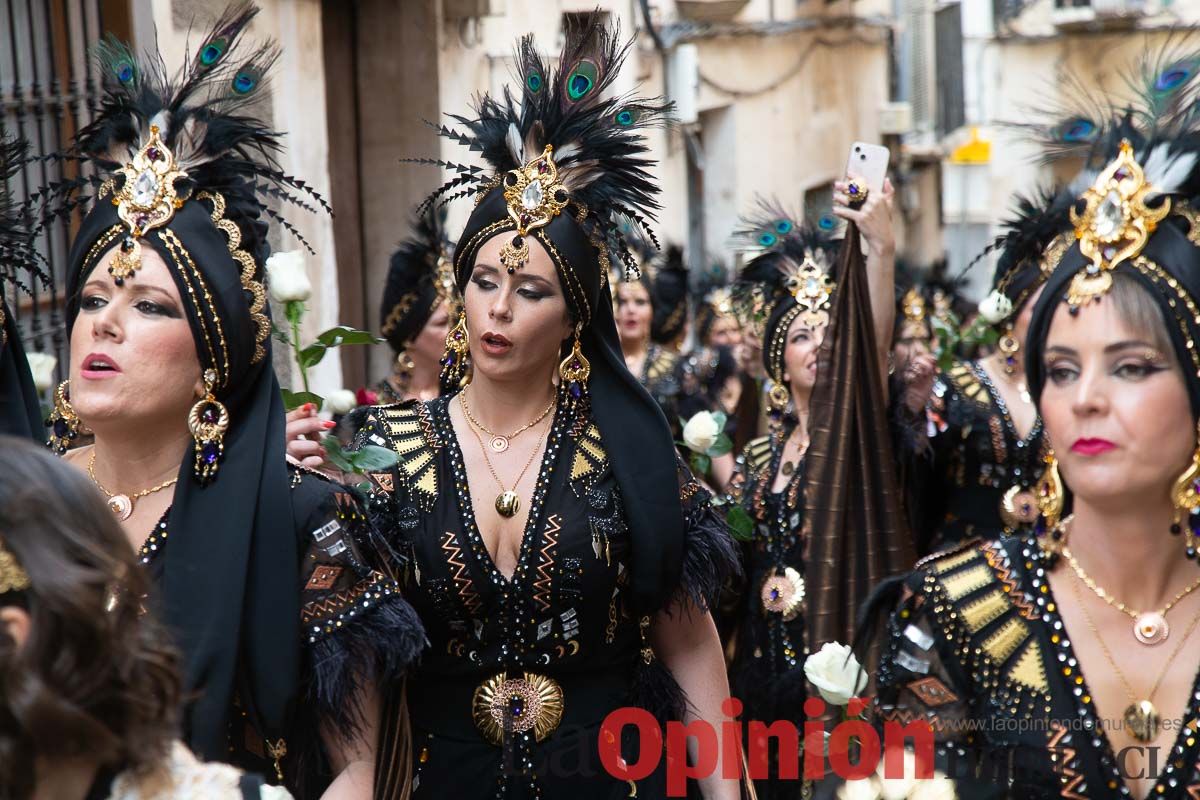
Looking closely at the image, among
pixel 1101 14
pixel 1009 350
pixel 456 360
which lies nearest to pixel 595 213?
pixel 456 360

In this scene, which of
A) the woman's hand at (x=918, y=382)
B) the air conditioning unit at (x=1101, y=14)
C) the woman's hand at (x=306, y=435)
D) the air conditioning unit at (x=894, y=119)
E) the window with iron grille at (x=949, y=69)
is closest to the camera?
the woman's hand at (x=306, y=435)

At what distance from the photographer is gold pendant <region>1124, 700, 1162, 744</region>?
10.4ft

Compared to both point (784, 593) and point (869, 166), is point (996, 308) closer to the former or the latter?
point (869, 166)

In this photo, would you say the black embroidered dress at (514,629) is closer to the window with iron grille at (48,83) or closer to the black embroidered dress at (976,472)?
the black embroidered dress at (976,472)

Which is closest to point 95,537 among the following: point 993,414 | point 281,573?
point 281,573

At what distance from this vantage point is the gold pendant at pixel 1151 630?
10.7 feet

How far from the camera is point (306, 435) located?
405 cm

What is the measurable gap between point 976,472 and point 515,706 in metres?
2.93

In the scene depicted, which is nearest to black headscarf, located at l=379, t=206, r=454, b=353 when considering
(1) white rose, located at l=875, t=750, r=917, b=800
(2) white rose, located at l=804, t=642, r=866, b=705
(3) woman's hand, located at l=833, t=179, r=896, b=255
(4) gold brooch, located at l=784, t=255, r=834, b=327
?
(4) gold brooch, located at l=784, t=255, r=834, b=327

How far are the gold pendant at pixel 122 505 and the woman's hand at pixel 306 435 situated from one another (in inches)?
14.5

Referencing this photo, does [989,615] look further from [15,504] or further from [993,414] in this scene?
[993,414]

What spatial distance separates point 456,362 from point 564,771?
3.68 feet

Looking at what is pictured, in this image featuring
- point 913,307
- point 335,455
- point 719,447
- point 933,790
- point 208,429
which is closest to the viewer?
point 933,790

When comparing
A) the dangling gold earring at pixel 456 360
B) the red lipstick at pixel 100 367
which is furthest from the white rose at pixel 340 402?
the red lipstick at pixel 100 367
